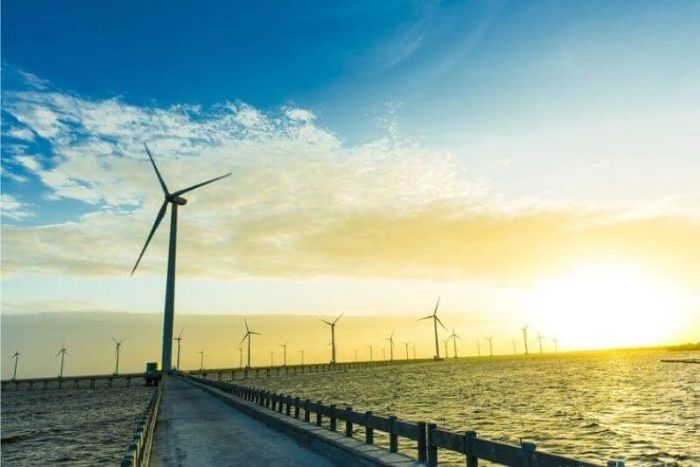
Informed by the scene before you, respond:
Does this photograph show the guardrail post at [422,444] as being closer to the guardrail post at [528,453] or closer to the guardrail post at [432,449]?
the guardrail post at [432,449]

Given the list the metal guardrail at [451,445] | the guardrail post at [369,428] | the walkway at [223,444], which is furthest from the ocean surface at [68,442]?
the guardrail post at [369,428]

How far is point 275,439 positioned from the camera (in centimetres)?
2002

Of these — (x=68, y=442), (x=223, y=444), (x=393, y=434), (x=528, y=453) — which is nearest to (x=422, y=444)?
(x=393, y=434)

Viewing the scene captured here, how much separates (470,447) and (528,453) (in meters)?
2.00

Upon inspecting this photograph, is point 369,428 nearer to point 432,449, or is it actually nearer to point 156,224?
point 432,449

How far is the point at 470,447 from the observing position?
1136 cm

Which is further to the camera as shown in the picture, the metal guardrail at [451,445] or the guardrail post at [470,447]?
the guardrail post at [470,447]

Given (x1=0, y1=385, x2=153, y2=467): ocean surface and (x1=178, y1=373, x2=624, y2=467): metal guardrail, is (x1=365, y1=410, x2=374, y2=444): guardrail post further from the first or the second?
(x1=0, y1=385, x2=153, y2=467): ocean surface

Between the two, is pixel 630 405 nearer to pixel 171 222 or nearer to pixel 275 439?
pixel 275 439

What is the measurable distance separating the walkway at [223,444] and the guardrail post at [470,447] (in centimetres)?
493

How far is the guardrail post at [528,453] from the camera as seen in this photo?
9.43 m

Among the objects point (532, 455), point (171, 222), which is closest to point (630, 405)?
point (532, 455)

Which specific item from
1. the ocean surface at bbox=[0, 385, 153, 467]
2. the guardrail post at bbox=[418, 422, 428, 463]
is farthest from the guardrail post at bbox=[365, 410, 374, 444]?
the ocean surface at bbox=[0, 385, 153, 467]

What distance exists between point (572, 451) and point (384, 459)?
584 inches
